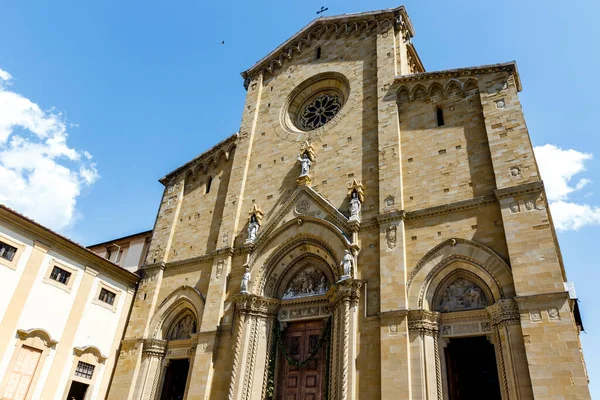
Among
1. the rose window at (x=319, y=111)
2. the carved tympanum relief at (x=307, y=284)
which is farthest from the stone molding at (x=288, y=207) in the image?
the rose window at (x=319, y=111)

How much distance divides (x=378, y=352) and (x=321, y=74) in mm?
12769

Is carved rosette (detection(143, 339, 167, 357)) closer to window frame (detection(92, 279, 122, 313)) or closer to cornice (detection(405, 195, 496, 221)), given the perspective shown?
window frame (detection(92, 279, 122, 313))

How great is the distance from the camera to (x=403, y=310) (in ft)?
42.1

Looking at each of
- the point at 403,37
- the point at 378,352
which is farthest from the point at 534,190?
the point at 403,37

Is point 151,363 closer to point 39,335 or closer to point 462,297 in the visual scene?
A: point 39,335

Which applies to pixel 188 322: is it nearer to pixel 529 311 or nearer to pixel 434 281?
pixel 434 281

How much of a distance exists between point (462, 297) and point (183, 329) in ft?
35.4

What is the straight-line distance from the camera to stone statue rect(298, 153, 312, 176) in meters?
17.8

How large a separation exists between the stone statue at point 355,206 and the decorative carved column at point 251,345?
13.5 ft

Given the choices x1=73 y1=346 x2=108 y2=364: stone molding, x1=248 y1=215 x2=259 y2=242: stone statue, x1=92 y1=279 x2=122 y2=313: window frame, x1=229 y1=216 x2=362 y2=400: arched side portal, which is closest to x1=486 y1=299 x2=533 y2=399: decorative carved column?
x1=229 y1=216 x2=362 y2=400: arched side portal

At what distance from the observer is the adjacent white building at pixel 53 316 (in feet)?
49.6

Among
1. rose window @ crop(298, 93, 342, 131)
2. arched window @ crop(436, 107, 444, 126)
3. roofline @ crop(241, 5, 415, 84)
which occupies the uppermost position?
roofline @ crop(241, 5, 415, 84)

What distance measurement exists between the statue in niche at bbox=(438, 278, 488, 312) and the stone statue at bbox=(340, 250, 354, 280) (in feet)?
9.31

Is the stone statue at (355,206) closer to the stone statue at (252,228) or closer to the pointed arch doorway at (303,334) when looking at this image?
the pointed arch doorway at (303,334)
